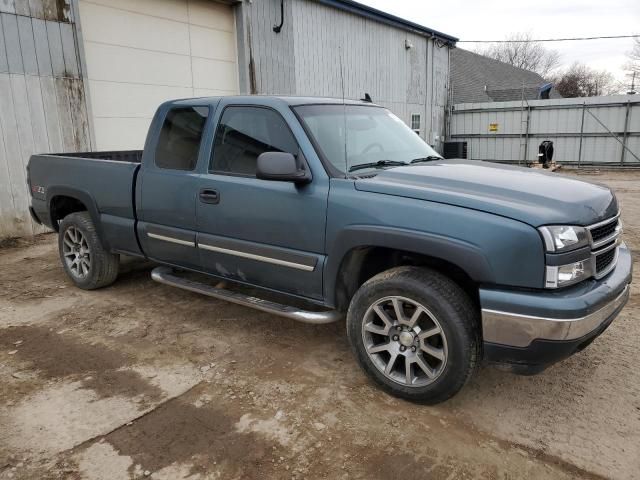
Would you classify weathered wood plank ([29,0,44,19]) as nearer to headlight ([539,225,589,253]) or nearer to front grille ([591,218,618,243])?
headlight ([539,225,589,253])

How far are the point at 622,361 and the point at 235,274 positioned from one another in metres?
2.94

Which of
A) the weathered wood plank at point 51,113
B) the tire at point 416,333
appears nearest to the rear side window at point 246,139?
the tire at point 416,333

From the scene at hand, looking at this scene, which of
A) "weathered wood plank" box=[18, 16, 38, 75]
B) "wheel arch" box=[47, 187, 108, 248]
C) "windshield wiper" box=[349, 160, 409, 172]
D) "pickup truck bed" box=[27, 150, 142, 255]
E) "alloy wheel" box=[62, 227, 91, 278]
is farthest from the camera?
"weathered wood plank" box=[18, 16, 38, 75]

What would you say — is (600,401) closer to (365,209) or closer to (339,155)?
(365,209)

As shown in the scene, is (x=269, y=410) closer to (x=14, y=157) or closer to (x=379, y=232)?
(x=379, y=232)

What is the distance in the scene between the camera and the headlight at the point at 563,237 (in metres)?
2.58

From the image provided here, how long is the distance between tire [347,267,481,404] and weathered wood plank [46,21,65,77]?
23.7 ft

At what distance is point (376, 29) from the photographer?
51.8ft

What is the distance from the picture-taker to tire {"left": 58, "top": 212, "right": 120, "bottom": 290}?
16.5 feet

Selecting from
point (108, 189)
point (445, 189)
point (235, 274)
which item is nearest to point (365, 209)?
point (445, 189)

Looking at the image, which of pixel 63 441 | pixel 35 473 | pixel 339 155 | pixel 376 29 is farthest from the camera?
pixel 376 29

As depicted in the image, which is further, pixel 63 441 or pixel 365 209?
A: pixel 365 209

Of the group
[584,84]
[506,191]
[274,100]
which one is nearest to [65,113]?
[274,100]

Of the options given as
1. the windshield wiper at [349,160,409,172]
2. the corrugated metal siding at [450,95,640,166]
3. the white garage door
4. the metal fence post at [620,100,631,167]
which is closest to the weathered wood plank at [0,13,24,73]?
the white garage door
